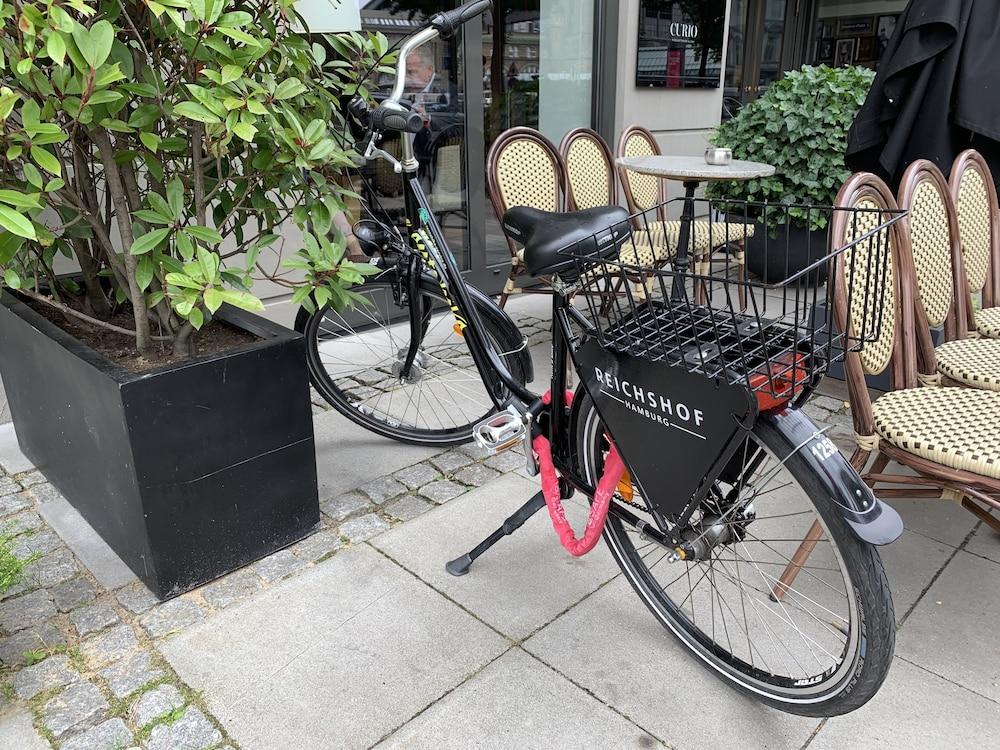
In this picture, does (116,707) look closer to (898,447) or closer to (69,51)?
(69,51)

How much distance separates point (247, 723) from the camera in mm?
1757

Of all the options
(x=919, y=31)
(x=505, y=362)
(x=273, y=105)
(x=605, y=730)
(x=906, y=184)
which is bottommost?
(x=605, y=730)

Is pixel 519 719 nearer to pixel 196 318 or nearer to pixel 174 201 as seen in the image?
pixel 196 318

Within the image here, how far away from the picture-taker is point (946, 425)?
6.37ft

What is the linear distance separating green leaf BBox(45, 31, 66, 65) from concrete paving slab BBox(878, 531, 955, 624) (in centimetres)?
230

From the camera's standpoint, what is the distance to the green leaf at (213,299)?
1.73 meters

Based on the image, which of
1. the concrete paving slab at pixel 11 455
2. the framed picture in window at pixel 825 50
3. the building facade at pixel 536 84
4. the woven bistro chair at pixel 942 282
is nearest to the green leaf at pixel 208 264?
the concrete paving slab at pixel 11 455

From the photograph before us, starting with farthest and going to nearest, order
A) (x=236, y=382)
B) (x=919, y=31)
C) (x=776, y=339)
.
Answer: (x=919, y=31)
(x=236, y=382)
(x=776, y=339)

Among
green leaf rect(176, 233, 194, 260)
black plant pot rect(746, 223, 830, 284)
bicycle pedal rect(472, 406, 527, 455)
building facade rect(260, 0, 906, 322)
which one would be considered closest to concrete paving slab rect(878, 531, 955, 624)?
bicycle pedal rect(472, 406, 527, 455)

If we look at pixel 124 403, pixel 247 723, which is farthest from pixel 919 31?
pixel 247 723

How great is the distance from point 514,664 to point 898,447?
113 centimetres

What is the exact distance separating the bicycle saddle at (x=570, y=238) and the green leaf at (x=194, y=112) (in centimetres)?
76

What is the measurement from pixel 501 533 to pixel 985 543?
5.14ft

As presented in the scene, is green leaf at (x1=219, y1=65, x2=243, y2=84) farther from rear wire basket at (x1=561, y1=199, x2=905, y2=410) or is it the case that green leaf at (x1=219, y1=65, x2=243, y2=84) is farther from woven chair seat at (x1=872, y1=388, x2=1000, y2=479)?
woven chair seat at (x1=872, y1=388, x2=1000, y2=479)
